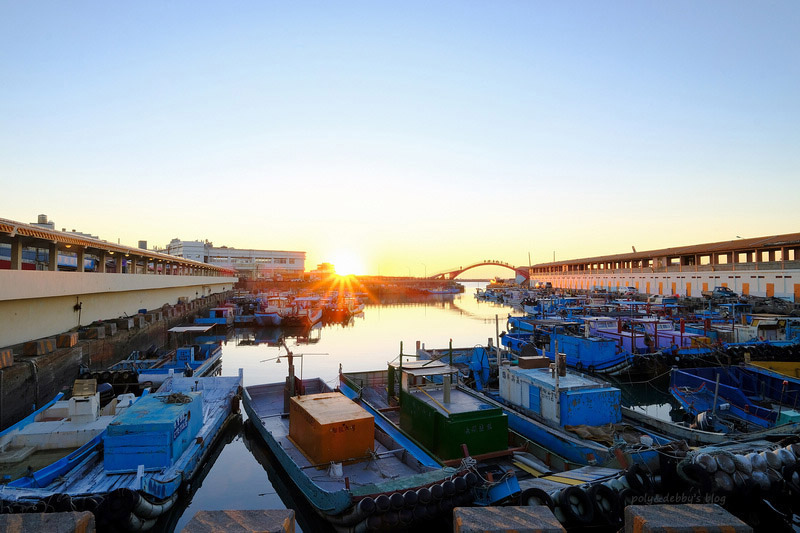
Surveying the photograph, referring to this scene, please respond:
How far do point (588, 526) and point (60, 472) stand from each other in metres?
12.7

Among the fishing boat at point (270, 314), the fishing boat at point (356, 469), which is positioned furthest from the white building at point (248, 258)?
Answer: the fishing boat at point (356, 469)

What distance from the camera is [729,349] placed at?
87.5ft

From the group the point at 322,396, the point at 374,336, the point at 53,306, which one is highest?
the point at 53,306

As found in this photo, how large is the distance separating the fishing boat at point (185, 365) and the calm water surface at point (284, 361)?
2.23 m

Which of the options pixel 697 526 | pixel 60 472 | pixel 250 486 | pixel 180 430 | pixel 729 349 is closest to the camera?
pixel 697 526

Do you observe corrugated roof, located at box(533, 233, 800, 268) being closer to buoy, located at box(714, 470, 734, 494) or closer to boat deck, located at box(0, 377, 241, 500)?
buoy, located at box(714, 470, 734, 494)

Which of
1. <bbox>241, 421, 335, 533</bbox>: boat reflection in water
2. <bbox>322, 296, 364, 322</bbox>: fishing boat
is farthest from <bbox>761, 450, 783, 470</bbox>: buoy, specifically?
<bbox>322, 296, 364, 322</bbox>: fishing boat

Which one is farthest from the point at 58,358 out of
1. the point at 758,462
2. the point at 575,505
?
the point at 758,462

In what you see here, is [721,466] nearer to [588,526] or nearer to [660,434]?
[588,526]

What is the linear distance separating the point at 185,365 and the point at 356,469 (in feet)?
55.7

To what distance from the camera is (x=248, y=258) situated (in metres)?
125

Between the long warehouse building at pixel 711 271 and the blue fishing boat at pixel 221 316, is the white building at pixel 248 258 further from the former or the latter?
the long warehouse building at pixel 711 271

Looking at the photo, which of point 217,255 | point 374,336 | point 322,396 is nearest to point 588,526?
point 322,396

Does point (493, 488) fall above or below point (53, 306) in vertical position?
below
